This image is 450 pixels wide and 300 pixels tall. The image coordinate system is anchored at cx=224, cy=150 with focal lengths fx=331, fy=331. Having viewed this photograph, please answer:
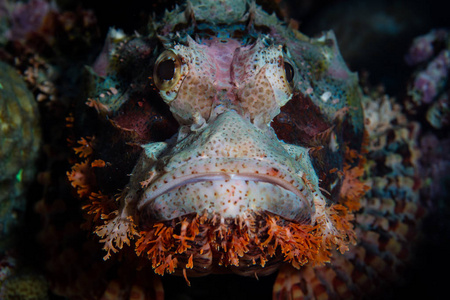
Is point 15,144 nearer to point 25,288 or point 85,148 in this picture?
point 85,148

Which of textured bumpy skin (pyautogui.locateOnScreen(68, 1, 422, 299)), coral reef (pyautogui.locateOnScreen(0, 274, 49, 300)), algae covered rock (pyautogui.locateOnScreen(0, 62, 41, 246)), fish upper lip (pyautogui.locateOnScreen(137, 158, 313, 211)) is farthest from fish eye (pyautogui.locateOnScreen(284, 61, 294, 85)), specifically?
coral reef (pyautogui.locateOnScreen(0, 274, 49, 300))

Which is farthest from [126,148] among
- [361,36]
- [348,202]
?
[361,36]

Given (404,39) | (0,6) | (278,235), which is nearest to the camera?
(278,235)

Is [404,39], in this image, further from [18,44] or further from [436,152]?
[18,44]

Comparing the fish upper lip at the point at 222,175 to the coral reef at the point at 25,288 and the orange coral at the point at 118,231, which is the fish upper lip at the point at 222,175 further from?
the coral reef at the point at 25,288

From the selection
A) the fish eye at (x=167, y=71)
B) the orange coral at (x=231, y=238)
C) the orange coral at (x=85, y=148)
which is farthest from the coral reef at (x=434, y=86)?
the orange coral at (x=85, y=148)

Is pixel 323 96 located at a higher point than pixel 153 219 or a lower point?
higher

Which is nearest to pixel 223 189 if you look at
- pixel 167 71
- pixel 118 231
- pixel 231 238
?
pixel 231 238
